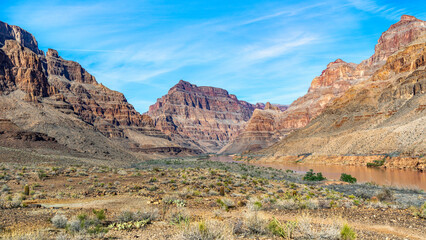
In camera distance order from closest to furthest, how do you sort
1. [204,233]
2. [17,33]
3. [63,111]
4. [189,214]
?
1. [204,233]
2. [189,214]
3. [63,111]
4. [17,33]

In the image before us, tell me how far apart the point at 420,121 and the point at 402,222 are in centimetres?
5834

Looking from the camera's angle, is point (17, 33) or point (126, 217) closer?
point (126, 217)

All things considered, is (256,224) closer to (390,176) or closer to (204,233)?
(204,233)

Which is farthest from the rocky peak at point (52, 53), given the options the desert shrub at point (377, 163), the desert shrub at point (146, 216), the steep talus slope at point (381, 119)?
the desert shrub at point (146, 216)

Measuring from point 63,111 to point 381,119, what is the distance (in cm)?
10288

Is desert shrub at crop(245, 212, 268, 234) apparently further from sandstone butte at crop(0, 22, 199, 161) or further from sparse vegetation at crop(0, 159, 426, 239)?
sandstone butte at crop(0, 22, 199, 161)

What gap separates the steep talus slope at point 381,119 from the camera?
55781 mm

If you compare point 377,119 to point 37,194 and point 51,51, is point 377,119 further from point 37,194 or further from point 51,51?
point 51,51

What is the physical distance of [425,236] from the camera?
7.99 m

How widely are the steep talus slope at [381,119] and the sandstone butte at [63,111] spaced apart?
6077 cm

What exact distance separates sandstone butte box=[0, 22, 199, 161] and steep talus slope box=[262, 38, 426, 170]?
6077 cm


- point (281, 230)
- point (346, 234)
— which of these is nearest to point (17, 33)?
point (281, 230)

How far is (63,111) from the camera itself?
98.2 meters

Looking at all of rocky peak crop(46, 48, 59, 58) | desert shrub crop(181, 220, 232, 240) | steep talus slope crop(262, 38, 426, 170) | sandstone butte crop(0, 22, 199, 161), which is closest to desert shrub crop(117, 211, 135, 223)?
desert shrub crop(181, 220, 232, 240)
